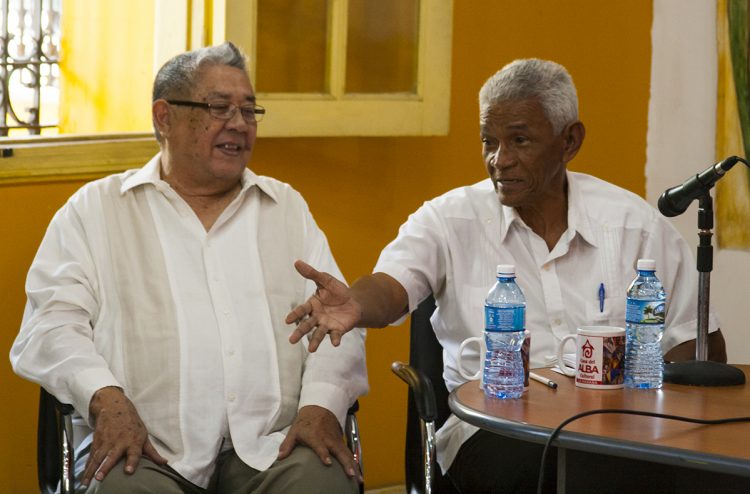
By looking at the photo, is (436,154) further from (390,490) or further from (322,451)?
(322,451)

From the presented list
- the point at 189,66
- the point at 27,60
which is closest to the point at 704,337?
the point at 189,66

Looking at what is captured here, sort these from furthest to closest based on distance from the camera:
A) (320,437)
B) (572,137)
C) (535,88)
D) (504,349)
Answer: (572,137), (535,88), (320,437), (504,349)

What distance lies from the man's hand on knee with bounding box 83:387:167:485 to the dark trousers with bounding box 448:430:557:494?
667 millimetres

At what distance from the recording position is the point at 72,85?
404cm

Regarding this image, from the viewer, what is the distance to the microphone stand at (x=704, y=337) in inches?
91.0

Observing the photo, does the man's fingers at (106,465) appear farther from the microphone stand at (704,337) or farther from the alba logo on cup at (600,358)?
the microphone stand at (704,337)

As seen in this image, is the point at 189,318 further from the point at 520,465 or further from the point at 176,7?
the point at 176,7

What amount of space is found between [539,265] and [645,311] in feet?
→ 1.60

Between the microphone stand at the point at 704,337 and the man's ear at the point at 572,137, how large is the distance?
59 centimetres

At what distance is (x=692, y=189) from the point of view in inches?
91.2

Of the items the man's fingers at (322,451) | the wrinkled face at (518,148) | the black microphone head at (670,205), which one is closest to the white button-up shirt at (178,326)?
the man's fingers at (322,451)

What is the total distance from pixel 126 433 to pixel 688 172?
257cm

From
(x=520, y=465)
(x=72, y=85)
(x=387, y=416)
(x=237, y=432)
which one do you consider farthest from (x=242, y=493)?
(x=72, y=85)

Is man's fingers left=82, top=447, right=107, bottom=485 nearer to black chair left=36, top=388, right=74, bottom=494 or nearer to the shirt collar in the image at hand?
black chair left=36, top=388, right=74, bottom=494
